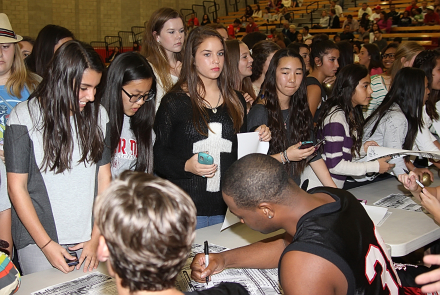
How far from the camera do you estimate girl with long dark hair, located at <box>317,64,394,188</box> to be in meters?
2.78

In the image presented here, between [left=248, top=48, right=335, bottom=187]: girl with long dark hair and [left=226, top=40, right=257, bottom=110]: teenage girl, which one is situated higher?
[left=226, top=40, right=257, bottom=110]: teenage girl

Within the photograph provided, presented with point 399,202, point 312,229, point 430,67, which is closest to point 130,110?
point 312,229

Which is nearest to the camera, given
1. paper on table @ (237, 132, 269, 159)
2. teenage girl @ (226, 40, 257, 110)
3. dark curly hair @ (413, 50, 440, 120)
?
paper on table @ (237, 132, 269, 159)

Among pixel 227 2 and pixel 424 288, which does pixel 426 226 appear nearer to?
pixel 424 288

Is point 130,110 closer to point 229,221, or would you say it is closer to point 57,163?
point 57,163

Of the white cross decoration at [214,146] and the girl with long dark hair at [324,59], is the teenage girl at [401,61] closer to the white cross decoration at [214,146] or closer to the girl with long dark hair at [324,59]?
the girl with long dark hair at [324,59]

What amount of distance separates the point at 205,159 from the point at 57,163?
27.7 inches

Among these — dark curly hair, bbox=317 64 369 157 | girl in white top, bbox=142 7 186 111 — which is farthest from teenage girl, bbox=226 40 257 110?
dark curly hair, bbox=317 64 369 157

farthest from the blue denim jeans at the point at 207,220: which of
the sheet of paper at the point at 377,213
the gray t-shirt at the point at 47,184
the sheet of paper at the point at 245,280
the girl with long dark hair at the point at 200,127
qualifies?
the sheet of paper at the point at 377,213

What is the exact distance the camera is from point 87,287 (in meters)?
1.62

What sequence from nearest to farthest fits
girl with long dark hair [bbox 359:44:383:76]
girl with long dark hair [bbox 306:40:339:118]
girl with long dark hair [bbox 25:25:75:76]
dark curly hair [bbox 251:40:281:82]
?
girl with long dark hair [bbox 25:25:75:76] → dark curly hair [bbox 251:40:281:82] → girl with long dark hair [bbox 306:40:339:118] → girl with long dark hair [bbox 359:44:383:76]

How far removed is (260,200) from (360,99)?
195 centimetres

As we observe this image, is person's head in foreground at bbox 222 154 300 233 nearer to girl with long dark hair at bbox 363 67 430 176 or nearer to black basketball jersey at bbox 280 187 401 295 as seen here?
black basketball jersey at bbox 280 187 401 295

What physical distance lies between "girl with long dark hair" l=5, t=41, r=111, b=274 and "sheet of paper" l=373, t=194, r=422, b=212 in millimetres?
1775
